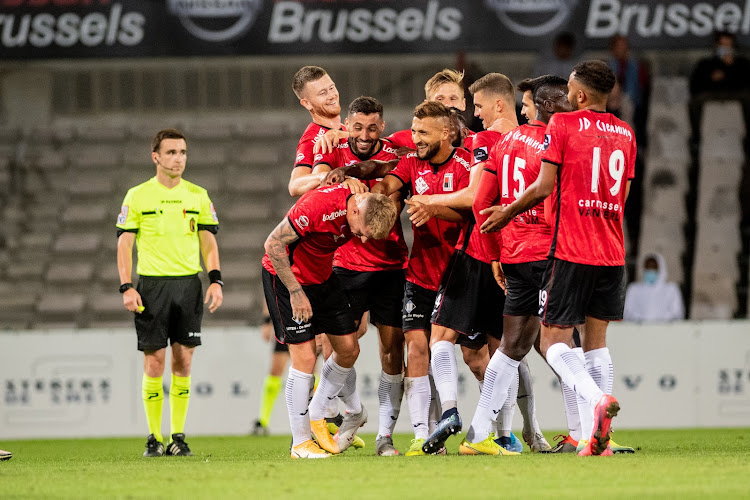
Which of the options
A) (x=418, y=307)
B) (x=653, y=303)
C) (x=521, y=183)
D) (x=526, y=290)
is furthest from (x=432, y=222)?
(x=653, y=303)

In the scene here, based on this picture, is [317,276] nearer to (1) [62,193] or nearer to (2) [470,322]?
(2) [470,322]

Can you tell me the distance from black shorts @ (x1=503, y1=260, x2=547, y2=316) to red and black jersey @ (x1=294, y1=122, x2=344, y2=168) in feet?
5.80

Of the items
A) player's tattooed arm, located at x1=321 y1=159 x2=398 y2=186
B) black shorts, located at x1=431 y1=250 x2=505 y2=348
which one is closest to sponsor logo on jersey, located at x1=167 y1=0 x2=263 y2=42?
player's tattooed arm, located at x1=321 y1=159 x2=398 y2=186

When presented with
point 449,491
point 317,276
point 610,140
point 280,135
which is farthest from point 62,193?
point 449,491

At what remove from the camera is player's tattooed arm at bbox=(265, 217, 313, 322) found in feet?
23.5

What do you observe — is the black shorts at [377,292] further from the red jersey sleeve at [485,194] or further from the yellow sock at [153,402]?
the yellow sock at [153,402]

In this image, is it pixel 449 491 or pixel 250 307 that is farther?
pixel 250 307

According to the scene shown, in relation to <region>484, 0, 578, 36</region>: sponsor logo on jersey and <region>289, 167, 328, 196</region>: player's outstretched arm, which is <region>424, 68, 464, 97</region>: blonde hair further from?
<region>484, 0, 578, 36</region>: sponsor logo on jersey

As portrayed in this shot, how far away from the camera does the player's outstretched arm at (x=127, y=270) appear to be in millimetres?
8531

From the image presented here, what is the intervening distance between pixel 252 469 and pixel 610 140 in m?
2.64

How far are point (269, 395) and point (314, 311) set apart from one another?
398 centimetres

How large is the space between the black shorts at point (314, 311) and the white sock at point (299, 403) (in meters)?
0.22

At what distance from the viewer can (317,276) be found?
7484 mm

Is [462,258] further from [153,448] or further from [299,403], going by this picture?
[153,448]
